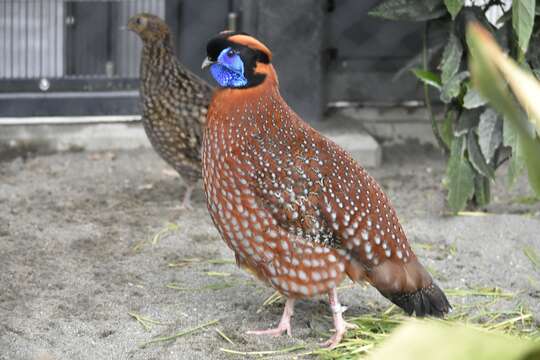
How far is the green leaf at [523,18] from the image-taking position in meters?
3.30

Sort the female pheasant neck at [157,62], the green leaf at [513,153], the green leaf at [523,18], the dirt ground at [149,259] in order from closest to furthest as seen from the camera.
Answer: the dirt ground at [149,259]
the green leaf at [523,18]
the green leaf at [513,153]
the female pheasant neck at [157,62]

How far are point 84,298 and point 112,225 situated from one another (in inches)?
35.8

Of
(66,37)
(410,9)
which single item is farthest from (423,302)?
(66,37)

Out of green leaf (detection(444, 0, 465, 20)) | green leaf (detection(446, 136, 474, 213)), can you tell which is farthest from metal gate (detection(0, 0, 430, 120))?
green leaf (detection(444, 0, 465, 20))

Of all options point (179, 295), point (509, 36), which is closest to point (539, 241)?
point (509, 36)

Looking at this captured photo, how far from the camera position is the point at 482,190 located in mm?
3979

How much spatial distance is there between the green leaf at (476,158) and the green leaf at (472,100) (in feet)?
0.63

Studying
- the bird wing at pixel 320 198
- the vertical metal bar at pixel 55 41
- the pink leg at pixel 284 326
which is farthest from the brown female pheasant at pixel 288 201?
the vertical metal bar at pixel 55 41

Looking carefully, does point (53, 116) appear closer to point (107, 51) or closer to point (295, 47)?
point (107, 51)

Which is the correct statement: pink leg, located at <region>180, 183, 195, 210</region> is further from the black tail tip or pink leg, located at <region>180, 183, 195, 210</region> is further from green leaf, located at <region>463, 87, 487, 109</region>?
the black tail tip

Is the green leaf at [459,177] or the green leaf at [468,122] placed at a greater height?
the green leaf at [468,122]

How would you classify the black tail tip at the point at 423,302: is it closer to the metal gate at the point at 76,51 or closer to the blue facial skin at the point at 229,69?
the blue facial skin at the point at 229,69

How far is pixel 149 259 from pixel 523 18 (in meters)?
1.68

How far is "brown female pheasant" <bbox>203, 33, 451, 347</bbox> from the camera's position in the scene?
264 centimetres
